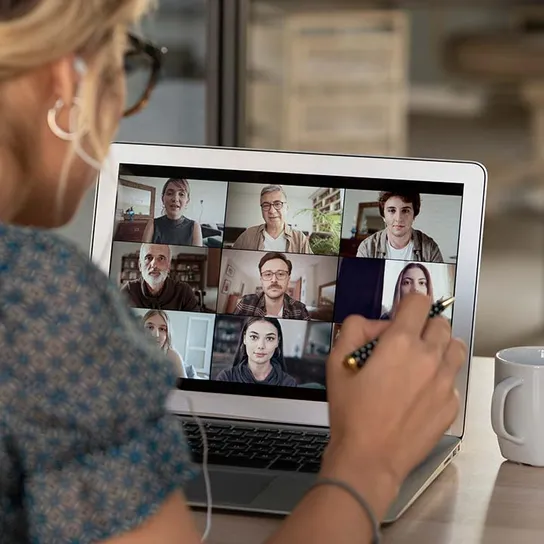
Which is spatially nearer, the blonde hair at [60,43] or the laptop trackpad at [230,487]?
the blonde hair at [60,43]

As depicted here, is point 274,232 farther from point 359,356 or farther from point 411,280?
point 359,356

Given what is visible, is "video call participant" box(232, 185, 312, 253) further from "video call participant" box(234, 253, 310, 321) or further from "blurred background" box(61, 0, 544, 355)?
"blurred background" box(61, 0, 544, 355)

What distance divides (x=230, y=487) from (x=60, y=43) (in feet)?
1.33

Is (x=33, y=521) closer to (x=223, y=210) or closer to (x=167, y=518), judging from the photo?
(x=167, y=518)

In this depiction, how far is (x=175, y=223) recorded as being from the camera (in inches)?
39.9

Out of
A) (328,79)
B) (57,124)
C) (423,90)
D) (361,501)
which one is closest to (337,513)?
(361,501)

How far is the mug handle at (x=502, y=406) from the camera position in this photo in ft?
2.90

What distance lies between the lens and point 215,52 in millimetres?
2160

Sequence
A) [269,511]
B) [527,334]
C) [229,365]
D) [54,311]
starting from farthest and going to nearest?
[527,334]
[229,365]
[269,511]
[54,311]

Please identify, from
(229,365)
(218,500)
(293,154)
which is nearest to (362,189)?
(293,154)

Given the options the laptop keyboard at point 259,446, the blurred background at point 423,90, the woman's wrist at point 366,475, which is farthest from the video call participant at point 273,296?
the blurred background at point 423,90

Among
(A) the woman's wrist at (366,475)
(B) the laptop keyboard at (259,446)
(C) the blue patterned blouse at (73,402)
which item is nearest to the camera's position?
(C) the blue patterned blouse at (73,402)

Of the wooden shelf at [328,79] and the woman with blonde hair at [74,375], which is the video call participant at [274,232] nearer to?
the woman with blonde hair at [74,375]

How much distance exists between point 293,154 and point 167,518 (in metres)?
0.54
